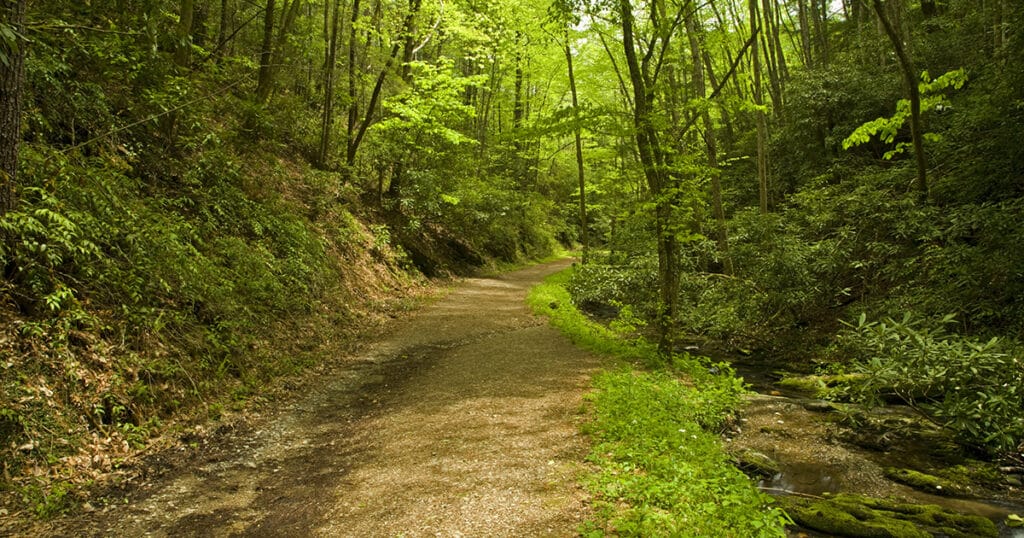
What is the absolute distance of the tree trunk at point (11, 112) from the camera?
4.37m

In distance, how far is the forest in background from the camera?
498cm

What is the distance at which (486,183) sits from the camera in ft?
73.7

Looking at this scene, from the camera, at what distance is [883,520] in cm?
450

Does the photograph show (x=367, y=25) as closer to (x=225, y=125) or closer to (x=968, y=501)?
(x=225, y=125)

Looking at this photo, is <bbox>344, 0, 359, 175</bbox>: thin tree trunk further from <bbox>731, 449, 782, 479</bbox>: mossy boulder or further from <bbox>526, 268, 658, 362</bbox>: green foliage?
<bbox>731, 449, 782, 479</bbox>: mossy boulder

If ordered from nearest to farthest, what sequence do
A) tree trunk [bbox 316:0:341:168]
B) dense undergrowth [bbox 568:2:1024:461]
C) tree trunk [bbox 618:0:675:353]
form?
dense undergrowth [bbox 568:2:1024:461] < tree trunk [bbox 618:0:675:353] < tree trunk [bbox 316:0:341:168]

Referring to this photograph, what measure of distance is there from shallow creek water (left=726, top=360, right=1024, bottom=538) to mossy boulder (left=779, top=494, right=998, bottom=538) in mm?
190

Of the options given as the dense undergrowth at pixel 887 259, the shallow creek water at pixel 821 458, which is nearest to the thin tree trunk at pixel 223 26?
the dense undergrowth at pixel 887 259

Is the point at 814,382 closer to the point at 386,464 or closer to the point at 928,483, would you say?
the point at 928,483

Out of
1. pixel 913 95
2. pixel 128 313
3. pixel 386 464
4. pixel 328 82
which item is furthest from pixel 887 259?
pixel 328 82

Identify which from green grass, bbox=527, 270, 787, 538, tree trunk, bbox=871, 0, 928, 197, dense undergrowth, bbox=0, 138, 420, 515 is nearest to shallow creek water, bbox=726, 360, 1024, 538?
green grass, bbox=527, 270, 787, 538

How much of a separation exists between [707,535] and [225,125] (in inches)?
506

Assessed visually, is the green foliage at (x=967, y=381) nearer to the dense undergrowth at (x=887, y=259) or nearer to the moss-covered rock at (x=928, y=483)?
the dense undergrowth at (x=887, y=259)

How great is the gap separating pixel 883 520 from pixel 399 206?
15.7 meters
